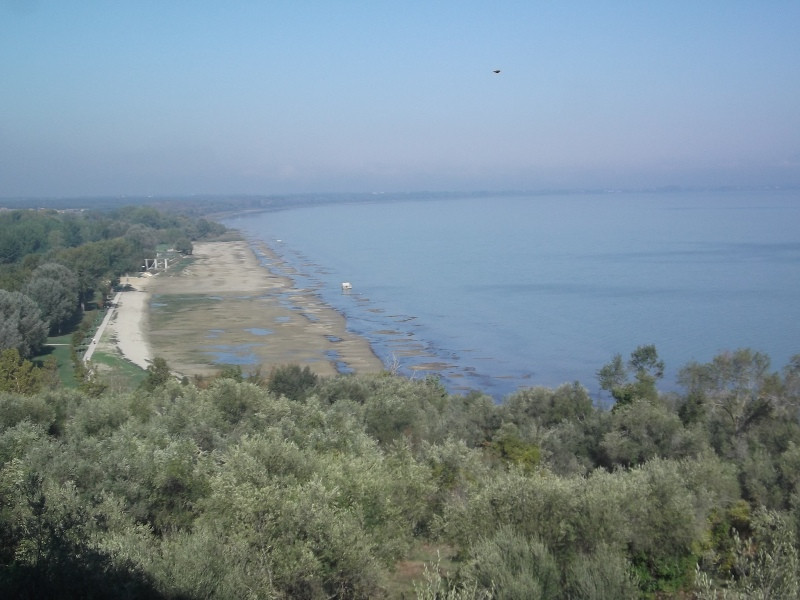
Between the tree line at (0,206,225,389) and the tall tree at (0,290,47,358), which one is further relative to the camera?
the tree line at (0,206,225,389)

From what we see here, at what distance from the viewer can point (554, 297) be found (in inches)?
2203

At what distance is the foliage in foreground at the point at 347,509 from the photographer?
297 inches

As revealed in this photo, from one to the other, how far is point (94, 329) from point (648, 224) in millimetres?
102721

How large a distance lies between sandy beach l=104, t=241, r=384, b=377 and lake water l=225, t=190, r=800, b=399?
2122 mm

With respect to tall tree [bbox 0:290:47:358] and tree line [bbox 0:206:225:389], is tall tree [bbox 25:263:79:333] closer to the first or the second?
tree line [bbox 0:206:225:389]

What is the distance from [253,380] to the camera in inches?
1045

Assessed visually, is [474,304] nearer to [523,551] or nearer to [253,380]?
[253,380]

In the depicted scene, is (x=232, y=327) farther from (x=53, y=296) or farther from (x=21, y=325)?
(x=21, y=325)

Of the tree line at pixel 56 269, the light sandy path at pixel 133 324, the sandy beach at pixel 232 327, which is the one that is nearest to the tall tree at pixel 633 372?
the sandy beach at pixel 232 327

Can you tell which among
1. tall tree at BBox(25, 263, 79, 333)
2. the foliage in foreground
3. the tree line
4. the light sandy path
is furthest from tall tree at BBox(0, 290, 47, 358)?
the foliage in foreground

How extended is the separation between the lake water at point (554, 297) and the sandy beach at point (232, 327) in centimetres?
212

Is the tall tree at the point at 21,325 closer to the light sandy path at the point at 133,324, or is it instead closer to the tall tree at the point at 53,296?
the tall tree at the point at 53,296

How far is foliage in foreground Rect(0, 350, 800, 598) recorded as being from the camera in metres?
7.53

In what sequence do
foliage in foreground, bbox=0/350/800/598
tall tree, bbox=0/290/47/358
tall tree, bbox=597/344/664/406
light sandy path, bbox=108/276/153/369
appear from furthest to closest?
light sandy path, bbox=108/276/153/369
tall tree, bbox=0/290/47/358
tall tree, bbox=597/344/664/406
foliage in foreground, bbox=0/350/800/598
